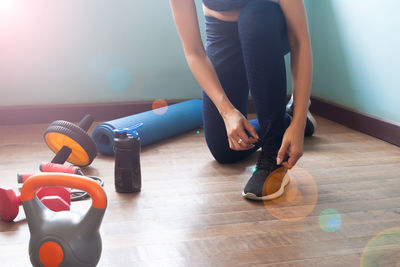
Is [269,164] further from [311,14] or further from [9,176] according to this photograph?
[311,14]

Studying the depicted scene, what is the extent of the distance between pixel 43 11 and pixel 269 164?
1.59 metres

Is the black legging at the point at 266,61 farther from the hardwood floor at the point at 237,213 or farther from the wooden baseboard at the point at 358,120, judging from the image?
the wooden baseboard at the point at 358,120

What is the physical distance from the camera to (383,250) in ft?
3.15

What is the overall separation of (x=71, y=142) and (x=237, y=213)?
0.66m

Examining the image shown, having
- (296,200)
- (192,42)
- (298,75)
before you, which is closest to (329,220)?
(296,200)

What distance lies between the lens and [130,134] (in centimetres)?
136

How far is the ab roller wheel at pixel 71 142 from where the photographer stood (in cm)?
146

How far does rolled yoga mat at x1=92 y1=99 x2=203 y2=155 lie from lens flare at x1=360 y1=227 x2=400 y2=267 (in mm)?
1060

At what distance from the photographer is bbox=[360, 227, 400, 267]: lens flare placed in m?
0.91

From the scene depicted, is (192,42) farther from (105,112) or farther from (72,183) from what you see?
(105,112)

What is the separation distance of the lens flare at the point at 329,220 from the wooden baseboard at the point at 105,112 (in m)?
0.98

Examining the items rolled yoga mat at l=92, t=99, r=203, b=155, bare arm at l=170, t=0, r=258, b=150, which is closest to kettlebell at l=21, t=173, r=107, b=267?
bare arm at l=170, t=0, r=258, b=150

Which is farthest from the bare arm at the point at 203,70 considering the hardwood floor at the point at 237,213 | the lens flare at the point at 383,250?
the lens flare at the point at 383,250

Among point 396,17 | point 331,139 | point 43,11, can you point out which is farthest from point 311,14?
point 43,11
